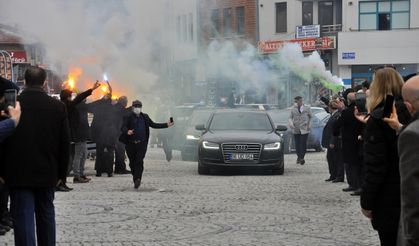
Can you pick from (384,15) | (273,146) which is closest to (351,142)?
(273,146)

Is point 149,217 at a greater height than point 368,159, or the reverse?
point 368,159

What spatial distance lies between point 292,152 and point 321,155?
1.31 m

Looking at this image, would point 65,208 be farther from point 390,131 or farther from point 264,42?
point 264,42

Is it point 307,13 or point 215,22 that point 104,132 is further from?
point 307,13

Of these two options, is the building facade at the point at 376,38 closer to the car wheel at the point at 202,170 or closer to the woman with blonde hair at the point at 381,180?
the car wheel at the point at 202,170

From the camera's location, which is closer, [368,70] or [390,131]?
[390,131]

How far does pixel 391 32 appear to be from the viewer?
4278cm

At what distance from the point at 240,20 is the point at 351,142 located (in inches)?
1388

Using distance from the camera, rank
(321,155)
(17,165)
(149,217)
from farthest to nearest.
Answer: (321,155) < (149,217) < (17,165)

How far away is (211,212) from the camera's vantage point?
10461 millimetres

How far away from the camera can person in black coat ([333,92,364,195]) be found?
12.7m

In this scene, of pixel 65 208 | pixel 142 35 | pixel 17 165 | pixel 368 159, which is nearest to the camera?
pixel 368 159

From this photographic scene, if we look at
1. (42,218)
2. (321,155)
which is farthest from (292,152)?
(42,218)

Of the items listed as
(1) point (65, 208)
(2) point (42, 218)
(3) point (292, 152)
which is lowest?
(3) point (292, 152)
